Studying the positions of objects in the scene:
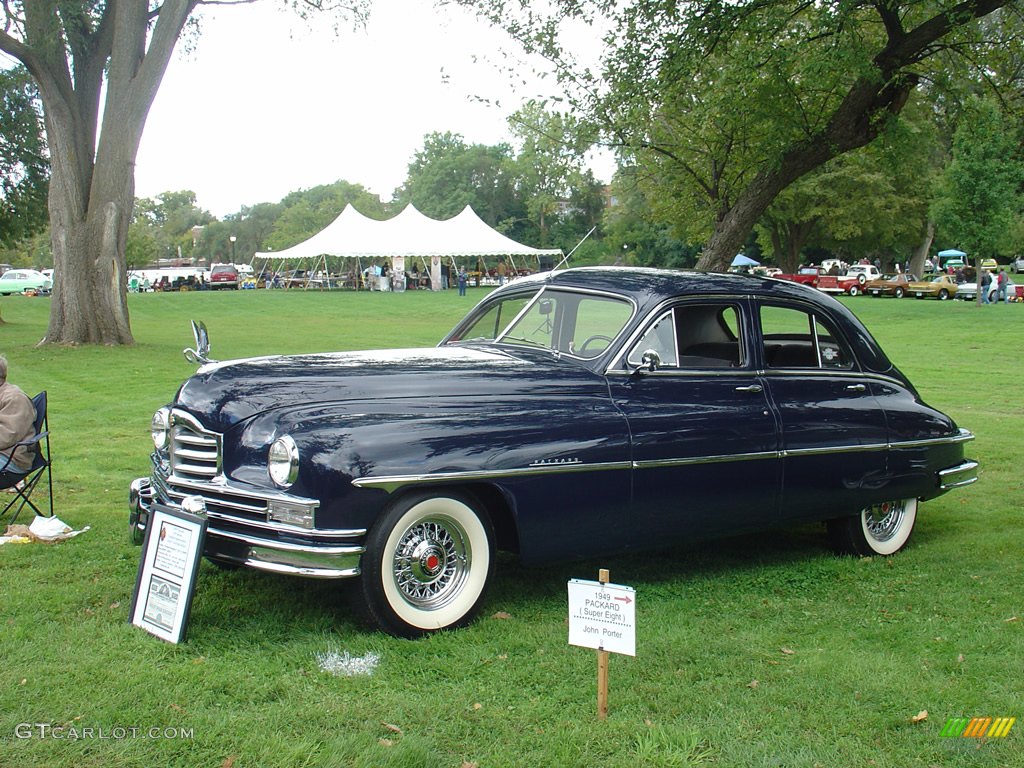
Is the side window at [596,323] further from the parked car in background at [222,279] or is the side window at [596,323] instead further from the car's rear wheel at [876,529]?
the parked car in background at [222,279]

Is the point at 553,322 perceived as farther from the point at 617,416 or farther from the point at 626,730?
the point at 626,730

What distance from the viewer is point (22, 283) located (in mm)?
59969

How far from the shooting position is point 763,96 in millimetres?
10969

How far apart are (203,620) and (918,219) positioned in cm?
5843

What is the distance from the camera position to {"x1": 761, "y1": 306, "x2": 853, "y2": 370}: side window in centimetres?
670

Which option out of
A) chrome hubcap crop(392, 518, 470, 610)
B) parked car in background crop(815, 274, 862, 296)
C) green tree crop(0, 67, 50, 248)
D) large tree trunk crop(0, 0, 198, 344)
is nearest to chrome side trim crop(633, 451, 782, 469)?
chrome hubcap crop(392, 518, 470, 610)

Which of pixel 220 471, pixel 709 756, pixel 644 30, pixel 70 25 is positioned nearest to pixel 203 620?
pixel 220 471

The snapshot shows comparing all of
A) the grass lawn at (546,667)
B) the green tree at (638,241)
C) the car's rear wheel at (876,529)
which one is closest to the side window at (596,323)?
the grass lawn at (546,667)

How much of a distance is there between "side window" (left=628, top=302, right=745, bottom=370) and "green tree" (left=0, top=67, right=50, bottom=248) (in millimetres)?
→ 26428

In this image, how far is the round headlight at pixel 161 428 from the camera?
5547mm

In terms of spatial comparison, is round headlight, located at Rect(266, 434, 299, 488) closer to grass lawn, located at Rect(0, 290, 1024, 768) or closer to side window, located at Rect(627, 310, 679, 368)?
grass lawn, located at Rect(0, 290, 1024, 768)

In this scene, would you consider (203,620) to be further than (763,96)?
No

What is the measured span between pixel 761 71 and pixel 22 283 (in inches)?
2304

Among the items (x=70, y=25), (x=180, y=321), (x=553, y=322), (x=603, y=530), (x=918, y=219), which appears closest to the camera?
(x=603, y=530)
